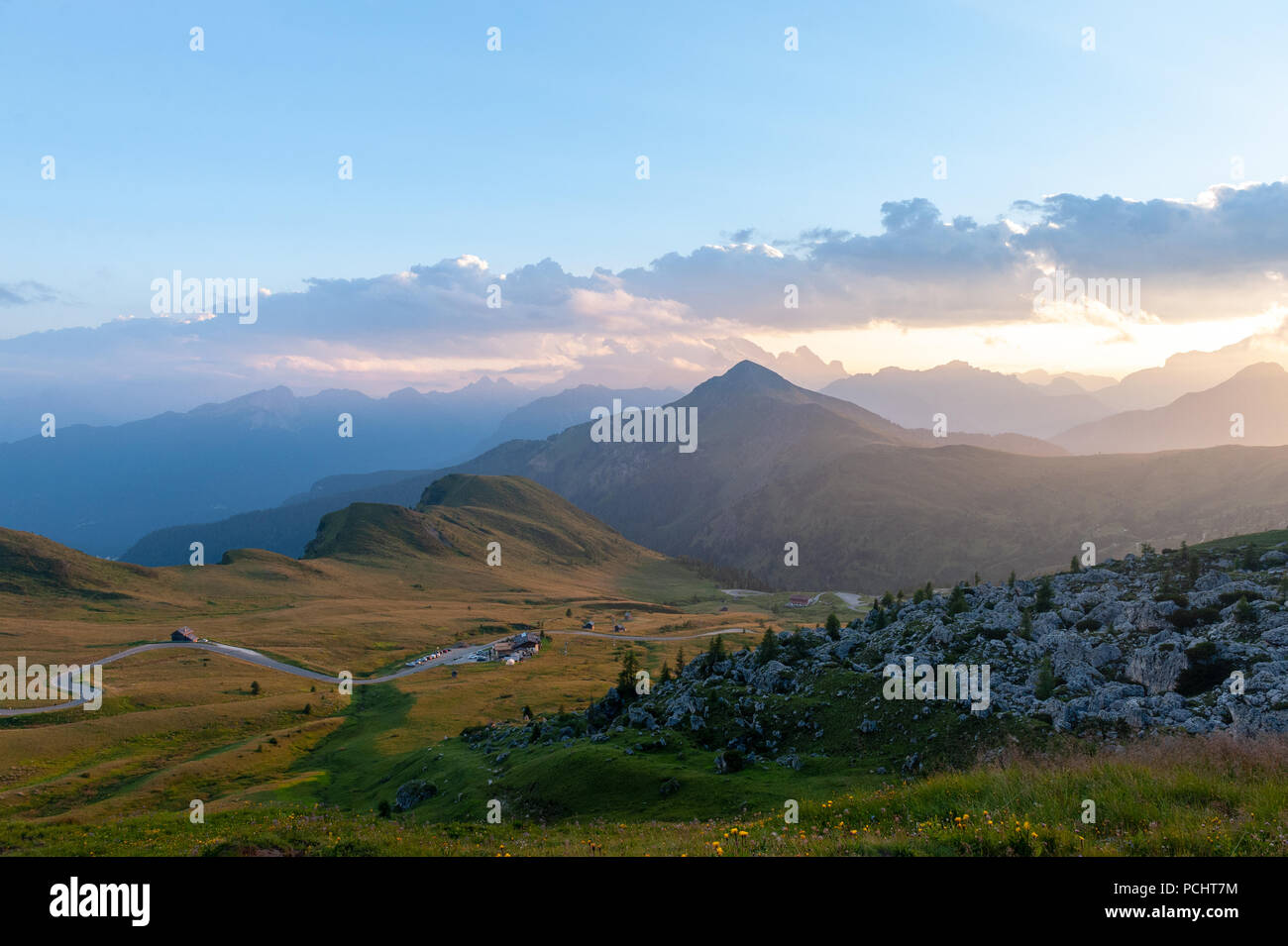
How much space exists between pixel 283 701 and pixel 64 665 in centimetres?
4348

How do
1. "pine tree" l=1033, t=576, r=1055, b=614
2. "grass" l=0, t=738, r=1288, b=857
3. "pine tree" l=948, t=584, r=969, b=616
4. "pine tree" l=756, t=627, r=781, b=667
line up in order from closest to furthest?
1. "grass" l=0, t=738, r=1288, b=857
2. "pine tree" l=1033, t=576, r=1055, b=614
3. "pine tree" l=948, t=584, r=969, b=616
4. "pine tree" l=756, t=627, r=781, b=667

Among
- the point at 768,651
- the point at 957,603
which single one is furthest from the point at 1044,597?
the point at 768,651

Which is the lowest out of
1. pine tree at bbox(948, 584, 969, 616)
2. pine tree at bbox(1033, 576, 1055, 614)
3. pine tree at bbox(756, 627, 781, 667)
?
pine tree at bbox(756, 627, 781, 667)

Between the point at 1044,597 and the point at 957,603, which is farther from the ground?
the point at 1044,597

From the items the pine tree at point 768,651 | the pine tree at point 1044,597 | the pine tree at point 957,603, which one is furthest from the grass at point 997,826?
the pine tree at point 768,651

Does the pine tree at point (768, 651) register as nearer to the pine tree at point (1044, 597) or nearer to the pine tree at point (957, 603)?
the pine tree at point (957, 603)

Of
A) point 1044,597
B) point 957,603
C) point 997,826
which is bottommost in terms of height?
point 957,603

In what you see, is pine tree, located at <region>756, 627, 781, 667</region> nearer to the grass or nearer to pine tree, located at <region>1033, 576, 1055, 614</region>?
pine tree, located at <region>1033, 576, 1055, 614</region>

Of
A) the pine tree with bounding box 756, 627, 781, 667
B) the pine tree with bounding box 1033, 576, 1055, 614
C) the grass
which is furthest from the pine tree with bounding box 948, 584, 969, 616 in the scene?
the grass

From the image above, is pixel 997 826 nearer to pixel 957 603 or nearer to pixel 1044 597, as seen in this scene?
pixel 1044 597

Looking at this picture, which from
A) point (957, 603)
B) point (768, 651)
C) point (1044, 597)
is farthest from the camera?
point (768, 651)

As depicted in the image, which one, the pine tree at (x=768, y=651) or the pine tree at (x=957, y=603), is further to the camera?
the pine tree at (x=768, y=651)
